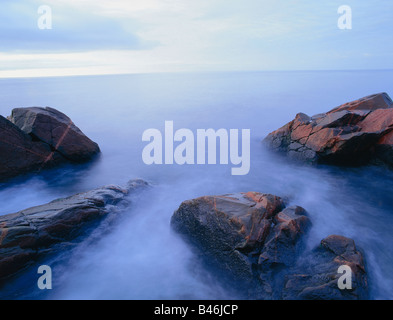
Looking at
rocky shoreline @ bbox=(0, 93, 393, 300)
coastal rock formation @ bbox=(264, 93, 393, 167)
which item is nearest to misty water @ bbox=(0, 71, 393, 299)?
rocky shoreline @ bbox=(0, 93, 393, 300)

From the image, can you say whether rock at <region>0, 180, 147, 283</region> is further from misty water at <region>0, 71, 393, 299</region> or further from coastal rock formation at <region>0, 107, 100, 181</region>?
coastal rock formation at <region>0, 107, 100, 181</region>

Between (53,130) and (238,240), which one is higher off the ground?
(53,130)

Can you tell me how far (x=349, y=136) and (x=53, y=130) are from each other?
10.7 meters

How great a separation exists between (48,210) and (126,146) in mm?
8257

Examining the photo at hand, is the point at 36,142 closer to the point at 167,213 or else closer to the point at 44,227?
the point at 44,227

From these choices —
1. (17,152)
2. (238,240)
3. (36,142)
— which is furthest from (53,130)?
(238,240)

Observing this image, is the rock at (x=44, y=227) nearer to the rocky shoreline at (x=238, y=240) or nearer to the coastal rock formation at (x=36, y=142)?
the rocky shoreline at (x=238, y=240)

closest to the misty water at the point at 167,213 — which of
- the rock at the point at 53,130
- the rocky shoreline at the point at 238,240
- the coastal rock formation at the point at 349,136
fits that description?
the rocky shoreline at the point at 238,240

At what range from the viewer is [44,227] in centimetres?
489

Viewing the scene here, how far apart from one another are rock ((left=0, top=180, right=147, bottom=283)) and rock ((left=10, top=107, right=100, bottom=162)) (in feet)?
13.4

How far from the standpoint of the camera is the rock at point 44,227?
175 inches

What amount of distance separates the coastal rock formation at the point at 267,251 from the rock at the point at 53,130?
22.6 feet
